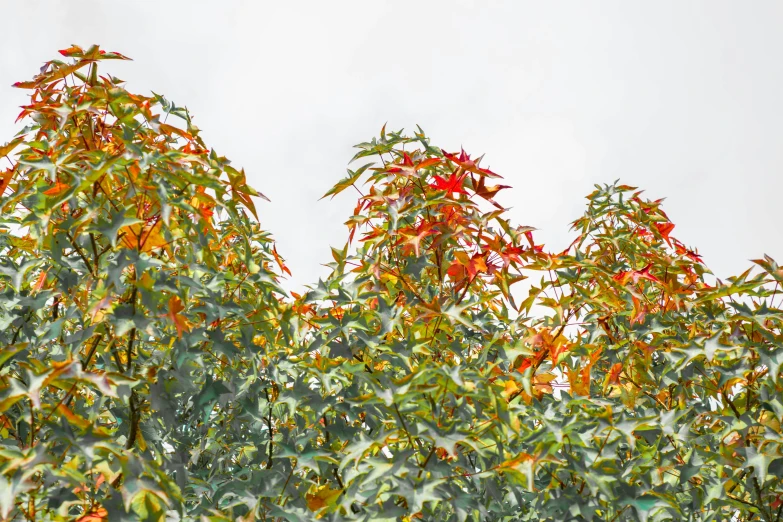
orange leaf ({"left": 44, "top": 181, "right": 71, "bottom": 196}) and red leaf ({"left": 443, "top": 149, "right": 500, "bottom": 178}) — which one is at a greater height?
red leaf ({"left": 443, "top": 149, "right": 500, "bottom": 178})

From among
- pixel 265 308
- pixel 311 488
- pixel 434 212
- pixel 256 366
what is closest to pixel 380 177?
pixel 434 212

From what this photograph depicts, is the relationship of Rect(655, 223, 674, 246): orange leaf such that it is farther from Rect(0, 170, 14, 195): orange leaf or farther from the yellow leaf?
Rect(0, 170, 14, 195): orange leaf

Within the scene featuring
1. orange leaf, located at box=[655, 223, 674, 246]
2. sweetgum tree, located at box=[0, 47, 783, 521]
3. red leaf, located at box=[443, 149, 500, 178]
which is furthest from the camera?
orange leaf, located at box=[655, 223, 674, 246]

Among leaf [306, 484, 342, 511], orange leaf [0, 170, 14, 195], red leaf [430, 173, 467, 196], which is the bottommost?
leaf [306, 484, 342, 511]

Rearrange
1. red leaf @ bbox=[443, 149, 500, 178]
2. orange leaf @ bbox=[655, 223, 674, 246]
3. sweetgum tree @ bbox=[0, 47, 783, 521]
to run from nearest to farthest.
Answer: sweetgum tree @ bbox=[0, 47, 783, 521] → red leaf @ bbox=[443, 149, 500, 178] → orange leaf @ bbox=[655, 223, 674, 246]

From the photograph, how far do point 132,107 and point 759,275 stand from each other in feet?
7.09

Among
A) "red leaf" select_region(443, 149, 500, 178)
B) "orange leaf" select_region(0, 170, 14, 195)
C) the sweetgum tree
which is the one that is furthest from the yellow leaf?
"red leaf" select_region(443, 149, 500, 178)

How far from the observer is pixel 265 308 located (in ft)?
8.02

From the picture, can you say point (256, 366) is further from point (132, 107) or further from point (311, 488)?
point (132, 107)

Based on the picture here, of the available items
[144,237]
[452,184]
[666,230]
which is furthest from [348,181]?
[666,230]

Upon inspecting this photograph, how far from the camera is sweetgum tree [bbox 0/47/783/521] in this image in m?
1.86

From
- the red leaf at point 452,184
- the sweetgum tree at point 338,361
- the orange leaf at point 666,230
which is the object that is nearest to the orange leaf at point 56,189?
the sweetgum tree at point 338,361

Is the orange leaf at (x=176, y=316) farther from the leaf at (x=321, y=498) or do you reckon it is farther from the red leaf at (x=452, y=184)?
the red leaf at (x=452, y=184)

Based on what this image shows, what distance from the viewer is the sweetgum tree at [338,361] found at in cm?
186
